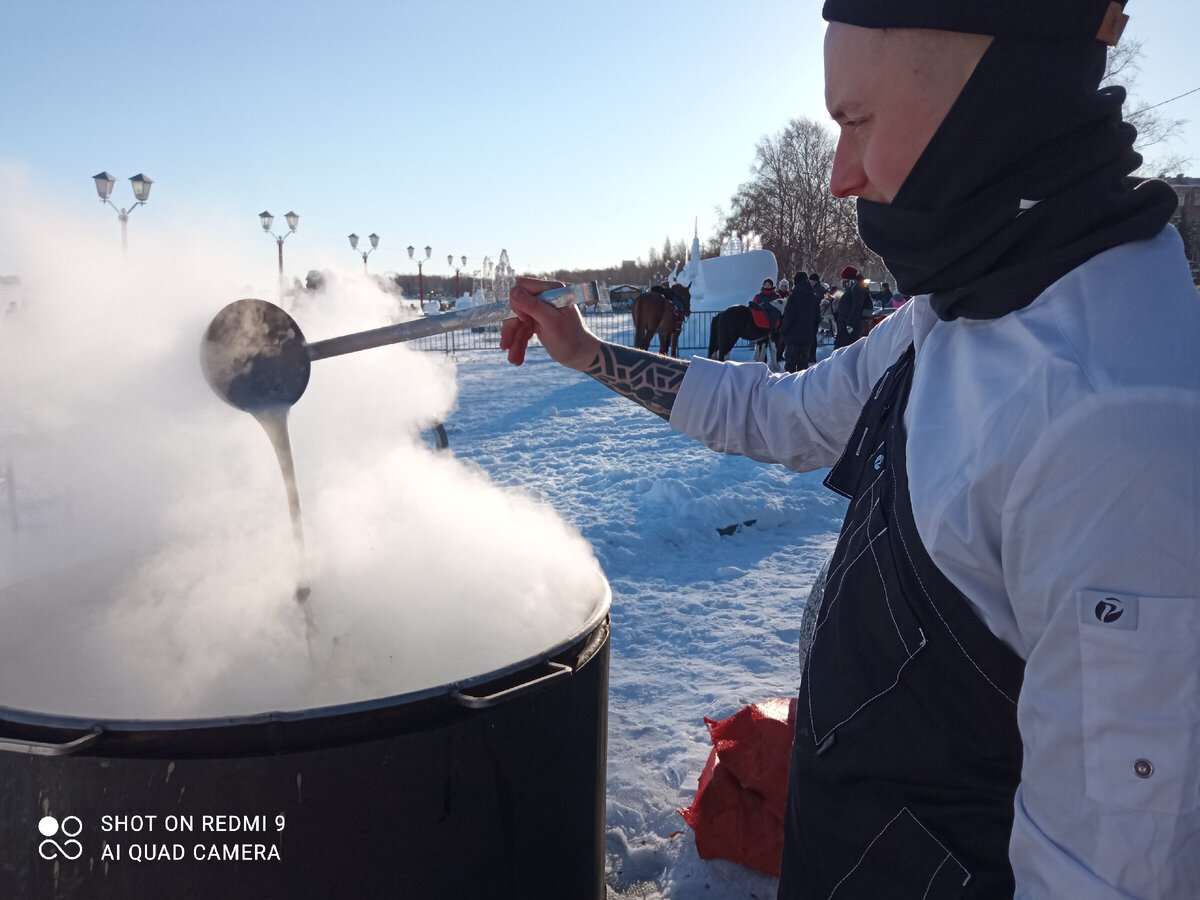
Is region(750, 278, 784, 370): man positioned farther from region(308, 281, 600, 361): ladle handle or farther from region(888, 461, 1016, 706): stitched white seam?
region(888, 461, 1016, 706): stitched white seam

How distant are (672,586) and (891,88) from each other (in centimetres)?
445

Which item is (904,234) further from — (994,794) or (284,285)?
(284,285)

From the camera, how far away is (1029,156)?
96cm

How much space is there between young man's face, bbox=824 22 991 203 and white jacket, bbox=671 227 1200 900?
0.28 m

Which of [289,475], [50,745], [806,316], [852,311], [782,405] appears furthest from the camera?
[852,311]

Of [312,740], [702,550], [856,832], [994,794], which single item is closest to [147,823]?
[312,740]

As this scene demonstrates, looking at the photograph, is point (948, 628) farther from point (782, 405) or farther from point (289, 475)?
point (289, 475)

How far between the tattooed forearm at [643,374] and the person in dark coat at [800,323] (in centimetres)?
1138

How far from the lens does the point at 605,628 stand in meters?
2.01

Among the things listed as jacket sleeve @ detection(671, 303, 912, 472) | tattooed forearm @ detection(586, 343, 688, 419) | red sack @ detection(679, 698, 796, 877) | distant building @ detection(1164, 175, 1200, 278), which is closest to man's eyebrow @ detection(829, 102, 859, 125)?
jacket sleeve @ detection(671, 303, 912, 472)

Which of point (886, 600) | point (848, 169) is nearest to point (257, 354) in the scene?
point (848, 169)

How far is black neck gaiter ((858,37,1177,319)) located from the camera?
0.90 metres

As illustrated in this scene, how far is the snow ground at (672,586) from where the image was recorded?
9.68 feet

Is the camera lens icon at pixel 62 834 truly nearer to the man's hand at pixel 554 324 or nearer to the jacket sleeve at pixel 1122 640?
the man's hand at pixel 554 324
